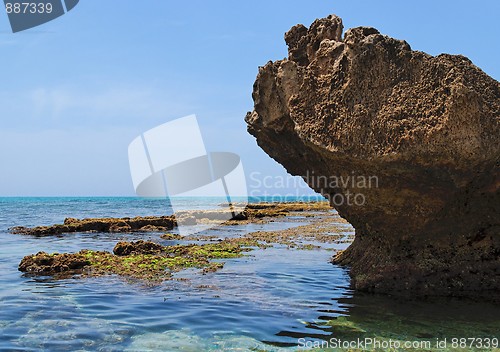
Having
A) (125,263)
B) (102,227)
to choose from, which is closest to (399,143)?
(125,263)

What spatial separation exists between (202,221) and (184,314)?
2730 cm

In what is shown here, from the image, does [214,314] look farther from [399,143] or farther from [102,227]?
[102,227]

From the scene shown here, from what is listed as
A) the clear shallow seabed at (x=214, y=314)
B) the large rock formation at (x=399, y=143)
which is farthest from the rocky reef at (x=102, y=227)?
the large rock formation at (x=399, y=143)

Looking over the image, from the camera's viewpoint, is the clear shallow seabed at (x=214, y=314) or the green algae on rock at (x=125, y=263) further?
the green algae on rock at (x=125, y=263)

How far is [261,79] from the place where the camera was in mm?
9914

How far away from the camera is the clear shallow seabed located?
683cm

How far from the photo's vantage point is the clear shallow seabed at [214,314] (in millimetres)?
6832

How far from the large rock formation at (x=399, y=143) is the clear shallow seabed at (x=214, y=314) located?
3.26 ft

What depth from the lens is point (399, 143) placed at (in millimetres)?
7555

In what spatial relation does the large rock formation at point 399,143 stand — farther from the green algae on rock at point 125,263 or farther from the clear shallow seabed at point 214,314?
the green algae on rock at point 125,263

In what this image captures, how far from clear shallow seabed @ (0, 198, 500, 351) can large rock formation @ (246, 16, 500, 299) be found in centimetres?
99

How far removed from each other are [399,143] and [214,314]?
460 cm

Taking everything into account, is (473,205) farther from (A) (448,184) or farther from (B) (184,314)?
(B) (184,314)

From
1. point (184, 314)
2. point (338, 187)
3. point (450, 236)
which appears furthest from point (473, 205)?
point (184, 314)
